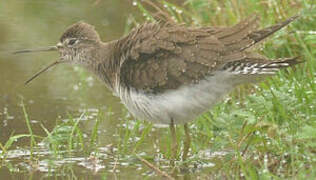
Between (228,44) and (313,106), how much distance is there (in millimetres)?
917

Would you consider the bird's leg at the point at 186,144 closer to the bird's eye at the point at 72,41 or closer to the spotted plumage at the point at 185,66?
the spotted plumage at the point at 185,66

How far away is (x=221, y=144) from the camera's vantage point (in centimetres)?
650

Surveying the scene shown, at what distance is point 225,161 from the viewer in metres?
6.61

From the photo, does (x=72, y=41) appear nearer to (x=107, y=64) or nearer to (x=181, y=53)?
(x=107, y=64)

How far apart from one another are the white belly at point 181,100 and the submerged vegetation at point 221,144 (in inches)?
7.7

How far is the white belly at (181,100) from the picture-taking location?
6508 mm

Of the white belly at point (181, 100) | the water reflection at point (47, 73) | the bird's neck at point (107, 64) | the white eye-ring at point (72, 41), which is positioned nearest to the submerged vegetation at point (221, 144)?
the white belly at point (181, 100)

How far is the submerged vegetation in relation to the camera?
6.16m

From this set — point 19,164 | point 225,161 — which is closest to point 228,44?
point 225,161

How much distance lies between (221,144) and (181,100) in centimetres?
48

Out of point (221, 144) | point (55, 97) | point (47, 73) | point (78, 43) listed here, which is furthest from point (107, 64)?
point (47, 73)

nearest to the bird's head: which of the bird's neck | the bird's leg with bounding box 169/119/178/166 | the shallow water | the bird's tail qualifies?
the bird's neck

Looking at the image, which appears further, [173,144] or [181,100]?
[173,144]

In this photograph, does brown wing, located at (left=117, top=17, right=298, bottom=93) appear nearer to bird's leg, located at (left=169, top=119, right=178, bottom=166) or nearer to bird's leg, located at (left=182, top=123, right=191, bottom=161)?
bird's leg, located at (left=169, top=119, right=178, bottom=166)
